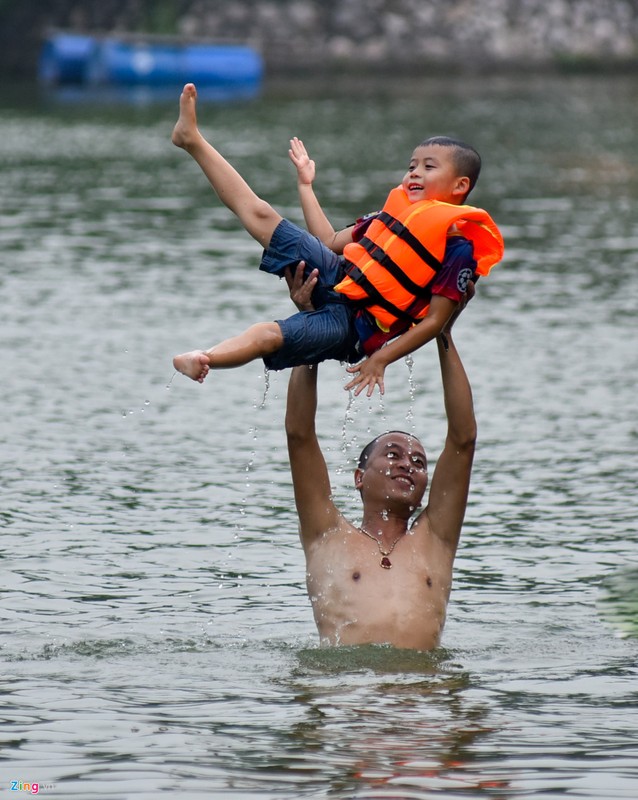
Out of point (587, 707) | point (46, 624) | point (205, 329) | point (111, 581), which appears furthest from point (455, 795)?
point (205, 329)

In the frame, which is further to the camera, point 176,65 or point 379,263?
point 176,65

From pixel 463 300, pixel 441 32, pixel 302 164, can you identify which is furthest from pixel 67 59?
pixel 463 300

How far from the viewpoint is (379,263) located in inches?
329

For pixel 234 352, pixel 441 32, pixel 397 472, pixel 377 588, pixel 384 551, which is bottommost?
pixel 377 588

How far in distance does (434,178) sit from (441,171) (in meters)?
0.05

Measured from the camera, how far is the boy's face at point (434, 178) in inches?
331

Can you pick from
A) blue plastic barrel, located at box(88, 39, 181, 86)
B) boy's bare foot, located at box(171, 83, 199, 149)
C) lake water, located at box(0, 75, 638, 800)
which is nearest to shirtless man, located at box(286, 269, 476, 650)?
lake water, located at box(0, 75, 638, 800)

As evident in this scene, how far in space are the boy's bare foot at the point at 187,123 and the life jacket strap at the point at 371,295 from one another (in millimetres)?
1135

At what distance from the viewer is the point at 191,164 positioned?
114 ft

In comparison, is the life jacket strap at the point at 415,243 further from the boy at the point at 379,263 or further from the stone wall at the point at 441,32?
the stone wall at the point at 441,32

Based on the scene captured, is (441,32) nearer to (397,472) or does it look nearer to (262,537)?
(262,537)

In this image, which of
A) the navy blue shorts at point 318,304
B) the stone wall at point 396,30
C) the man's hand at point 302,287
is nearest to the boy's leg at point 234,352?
the navy blue shorts at point 318,304

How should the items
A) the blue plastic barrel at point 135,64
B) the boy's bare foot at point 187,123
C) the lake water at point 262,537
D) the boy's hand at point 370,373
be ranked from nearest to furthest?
the lake water at point 262,537, the boy's hand at point 370,373, the boy's bare foot at point 187,123, the blue plastic barrel at point 135,64

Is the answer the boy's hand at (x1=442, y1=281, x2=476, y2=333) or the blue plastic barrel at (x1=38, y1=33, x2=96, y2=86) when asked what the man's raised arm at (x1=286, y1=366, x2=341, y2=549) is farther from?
the blue plastic barrel at (x1=38, y1=33, x2=96, y2=86)
